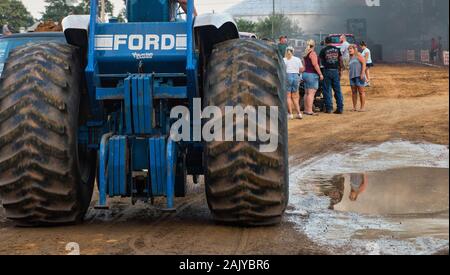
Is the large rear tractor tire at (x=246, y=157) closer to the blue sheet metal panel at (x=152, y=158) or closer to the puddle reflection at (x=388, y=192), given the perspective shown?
the blue sheet metal panel at (x=152, y=158)

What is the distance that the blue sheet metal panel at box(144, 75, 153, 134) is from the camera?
21.6 feet

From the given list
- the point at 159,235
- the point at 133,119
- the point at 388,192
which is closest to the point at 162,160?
the point at 133,119

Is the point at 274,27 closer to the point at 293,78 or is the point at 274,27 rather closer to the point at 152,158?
the point at 293,78

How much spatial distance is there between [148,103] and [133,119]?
19 cm

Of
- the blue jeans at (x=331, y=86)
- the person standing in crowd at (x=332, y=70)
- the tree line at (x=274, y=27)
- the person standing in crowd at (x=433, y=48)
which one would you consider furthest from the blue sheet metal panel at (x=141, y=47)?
the tree line at (x=274, y=27)

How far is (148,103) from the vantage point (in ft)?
21.6

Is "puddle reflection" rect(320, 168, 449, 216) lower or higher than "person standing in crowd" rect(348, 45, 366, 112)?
lower

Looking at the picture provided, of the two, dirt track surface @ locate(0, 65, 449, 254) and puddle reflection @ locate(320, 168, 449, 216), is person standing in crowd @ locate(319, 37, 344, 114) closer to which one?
dirt track surface @ locate(0, 65, 449, 254)

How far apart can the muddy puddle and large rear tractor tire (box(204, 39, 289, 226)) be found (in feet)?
1.77

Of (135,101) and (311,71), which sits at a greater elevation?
(135,101)

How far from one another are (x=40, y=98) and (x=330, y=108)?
1364 centimetres

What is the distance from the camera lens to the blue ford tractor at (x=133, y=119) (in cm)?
645

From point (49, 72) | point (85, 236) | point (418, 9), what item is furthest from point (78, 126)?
point (418, 9)

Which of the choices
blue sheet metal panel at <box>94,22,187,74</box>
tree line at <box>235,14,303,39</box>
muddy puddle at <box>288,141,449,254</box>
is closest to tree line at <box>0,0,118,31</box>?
muddy puddle at <box>288,141,449,254</box>
